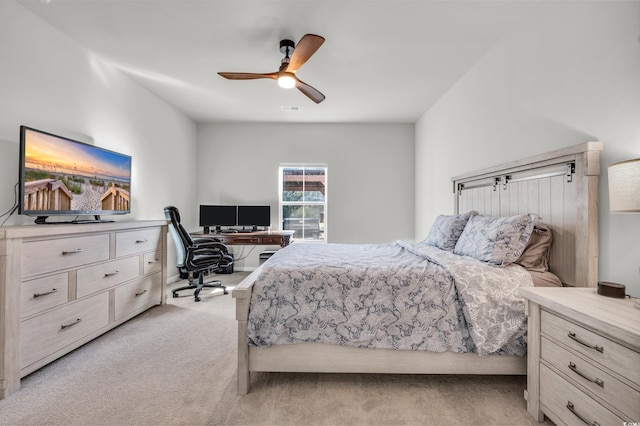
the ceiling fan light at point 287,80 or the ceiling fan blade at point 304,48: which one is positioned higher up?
the ceiling fan blade at point 304,48

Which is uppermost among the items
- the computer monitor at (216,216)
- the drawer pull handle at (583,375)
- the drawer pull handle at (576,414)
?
the computer monitor at (216,216)

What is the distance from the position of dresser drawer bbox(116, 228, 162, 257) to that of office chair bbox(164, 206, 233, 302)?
23 centimetres

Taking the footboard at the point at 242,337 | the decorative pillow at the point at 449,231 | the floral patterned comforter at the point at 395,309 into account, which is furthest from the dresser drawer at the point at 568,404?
the footboard at the point at 242,337

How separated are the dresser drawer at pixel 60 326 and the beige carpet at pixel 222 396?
0.48ft

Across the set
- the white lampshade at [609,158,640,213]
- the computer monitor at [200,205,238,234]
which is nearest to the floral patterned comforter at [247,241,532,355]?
the white lampshade at [609,158,640,213]

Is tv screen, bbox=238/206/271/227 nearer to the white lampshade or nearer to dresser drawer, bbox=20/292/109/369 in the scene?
dresser drawer, bbox=20/292/109/369

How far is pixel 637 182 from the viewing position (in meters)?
1.20

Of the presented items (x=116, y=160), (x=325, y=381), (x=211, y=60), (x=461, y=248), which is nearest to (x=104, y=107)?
(x=116, y=160)

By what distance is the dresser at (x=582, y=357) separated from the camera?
3.51 feet

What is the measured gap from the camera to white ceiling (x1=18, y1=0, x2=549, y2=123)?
2.22 meters

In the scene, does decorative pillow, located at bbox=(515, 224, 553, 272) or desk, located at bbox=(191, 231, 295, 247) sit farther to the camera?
desk, located at bbox=(191, 231, 295, 247)

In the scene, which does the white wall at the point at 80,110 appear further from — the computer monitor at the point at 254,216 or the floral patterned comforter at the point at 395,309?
the floral patterned comforter at the point at 395,309

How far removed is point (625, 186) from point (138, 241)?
11.7 ft

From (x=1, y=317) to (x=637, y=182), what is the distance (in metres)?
3.24
